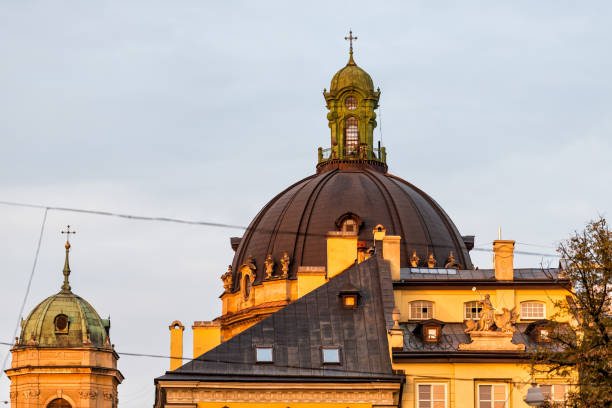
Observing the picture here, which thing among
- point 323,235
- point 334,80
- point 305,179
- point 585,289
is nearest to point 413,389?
point 585,289

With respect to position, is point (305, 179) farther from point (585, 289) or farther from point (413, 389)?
point (585, 289)

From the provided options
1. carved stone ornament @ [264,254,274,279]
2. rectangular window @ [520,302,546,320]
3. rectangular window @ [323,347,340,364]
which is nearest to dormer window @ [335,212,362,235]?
carved stone ornament @ [264,254,274,279]

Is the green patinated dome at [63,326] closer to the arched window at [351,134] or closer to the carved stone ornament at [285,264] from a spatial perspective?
the carved stone ornament at [285,264]

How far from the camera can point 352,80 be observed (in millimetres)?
166375

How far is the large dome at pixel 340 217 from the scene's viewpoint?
14800 centimetres

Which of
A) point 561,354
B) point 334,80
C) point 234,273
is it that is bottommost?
point 561,354

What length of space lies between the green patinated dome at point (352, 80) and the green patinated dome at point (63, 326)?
2893cm

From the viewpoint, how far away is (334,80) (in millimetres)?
167750

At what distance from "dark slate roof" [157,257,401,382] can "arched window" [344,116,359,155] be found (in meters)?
64.8

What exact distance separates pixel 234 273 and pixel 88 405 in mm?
16665

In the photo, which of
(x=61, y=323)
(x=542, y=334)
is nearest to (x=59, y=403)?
(x=61, y=323)

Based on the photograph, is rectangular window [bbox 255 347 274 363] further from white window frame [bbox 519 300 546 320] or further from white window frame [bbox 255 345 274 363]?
white window frame [bbox 519 300 546 320]

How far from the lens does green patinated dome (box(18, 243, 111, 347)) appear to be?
14800 centimetres

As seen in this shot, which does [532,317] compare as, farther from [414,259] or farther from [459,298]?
[414,259]
